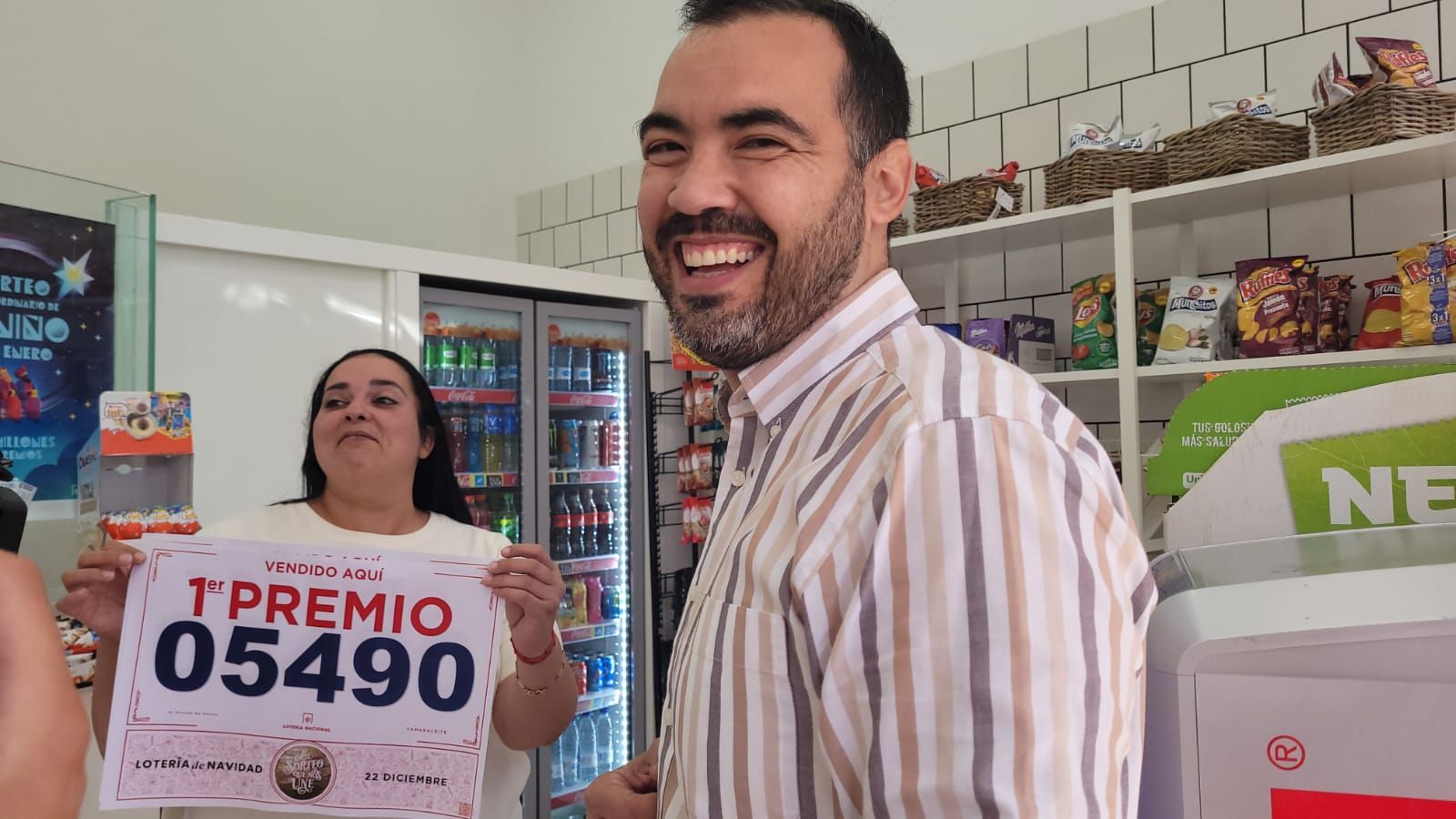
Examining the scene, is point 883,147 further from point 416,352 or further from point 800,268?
point 416,352

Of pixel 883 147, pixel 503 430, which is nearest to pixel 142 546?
pixel 883 147

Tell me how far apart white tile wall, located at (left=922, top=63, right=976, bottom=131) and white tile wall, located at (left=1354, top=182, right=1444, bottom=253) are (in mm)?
1286

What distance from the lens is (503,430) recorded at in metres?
3.61

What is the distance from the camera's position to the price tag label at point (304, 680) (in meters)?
1.59

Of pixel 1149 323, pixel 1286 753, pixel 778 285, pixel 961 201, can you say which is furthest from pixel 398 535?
pixel 1149 323

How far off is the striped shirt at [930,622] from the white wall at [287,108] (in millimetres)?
3589

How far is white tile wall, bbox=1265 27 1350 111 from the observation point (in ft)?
8.46

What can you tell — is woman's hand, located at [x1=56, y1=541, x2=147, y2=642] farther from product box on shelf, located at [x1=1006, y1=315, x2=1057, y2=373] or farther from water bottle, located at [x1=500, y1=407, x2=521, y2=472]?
product box on shelf, located at [x1=1006, y1=315, x2=1057, y2=373]

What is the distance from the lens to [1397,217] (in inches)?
97.3

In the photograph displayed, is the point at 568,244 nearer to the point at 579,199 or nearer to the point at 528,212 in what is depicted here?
the point at 579,199

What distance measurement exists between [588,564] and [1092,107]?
8.16ft

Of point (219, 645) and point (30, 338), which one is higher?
point (30, 338)

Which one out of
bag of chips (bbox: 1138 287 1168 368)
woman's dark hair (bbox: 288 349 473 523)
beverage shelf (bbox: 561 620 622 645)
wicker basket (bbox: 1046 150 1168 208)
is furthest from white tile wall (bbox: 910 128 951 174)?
beverage shelf (bbox: 561 620 622 645)

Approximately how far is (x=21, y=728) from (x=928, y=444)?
57 cm
